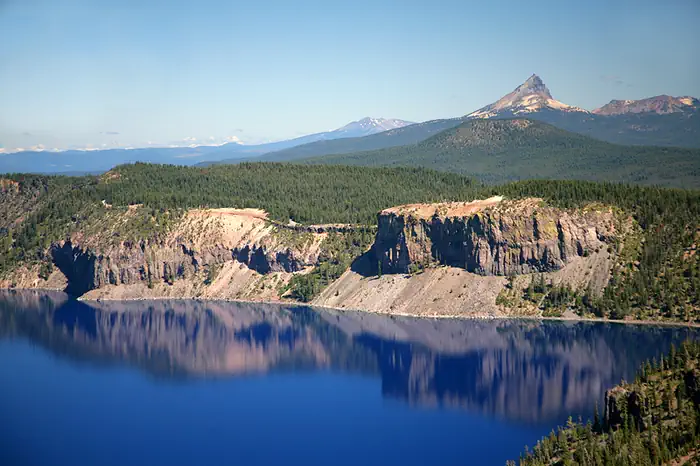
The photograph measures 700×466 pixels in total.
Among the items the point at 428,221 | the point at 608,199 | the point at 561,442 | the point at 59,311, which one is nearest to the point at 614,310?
the point at 608,199

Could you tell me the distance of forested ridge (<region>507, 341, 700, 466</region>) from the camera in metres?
72.9

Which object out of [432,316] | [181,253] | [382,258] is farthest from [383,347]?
[181,253]

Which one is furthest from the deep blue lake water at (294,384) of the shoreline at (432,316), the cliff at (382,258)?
the cliff at (382,258)

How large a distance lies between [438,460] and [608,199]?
8445cm

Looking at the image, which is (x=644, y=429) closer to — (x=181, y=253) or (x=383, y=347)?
(x=383, y=347)

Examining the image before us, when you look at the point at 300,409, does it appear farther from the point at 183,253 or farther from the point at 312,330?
the point at 183,253

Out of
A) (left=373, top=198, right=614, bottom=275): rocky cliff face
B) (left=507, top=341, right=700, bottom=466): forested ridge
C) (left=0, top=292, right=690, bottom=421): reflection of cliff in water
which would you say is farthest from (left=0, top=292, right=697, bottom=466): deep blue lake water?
(left=373, top=198, right=614, bottom=275): rocky cliff face

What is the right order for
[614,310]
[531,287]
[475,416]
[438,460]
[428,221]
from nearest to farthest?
[438,460]
[475,416]
[614,310]
[531,287]
[428,221]

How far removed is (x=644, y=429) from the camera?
7819 centimetres

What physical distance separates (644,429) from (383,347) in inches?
2671

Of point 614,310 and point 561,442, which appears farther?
point 614,310

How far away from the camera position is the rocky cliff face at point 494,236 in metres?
156

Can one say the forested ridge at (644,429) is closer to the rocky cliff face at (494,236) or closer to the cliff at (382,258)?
the cliff at (382,258)

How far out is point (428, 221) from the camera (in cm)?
16962
